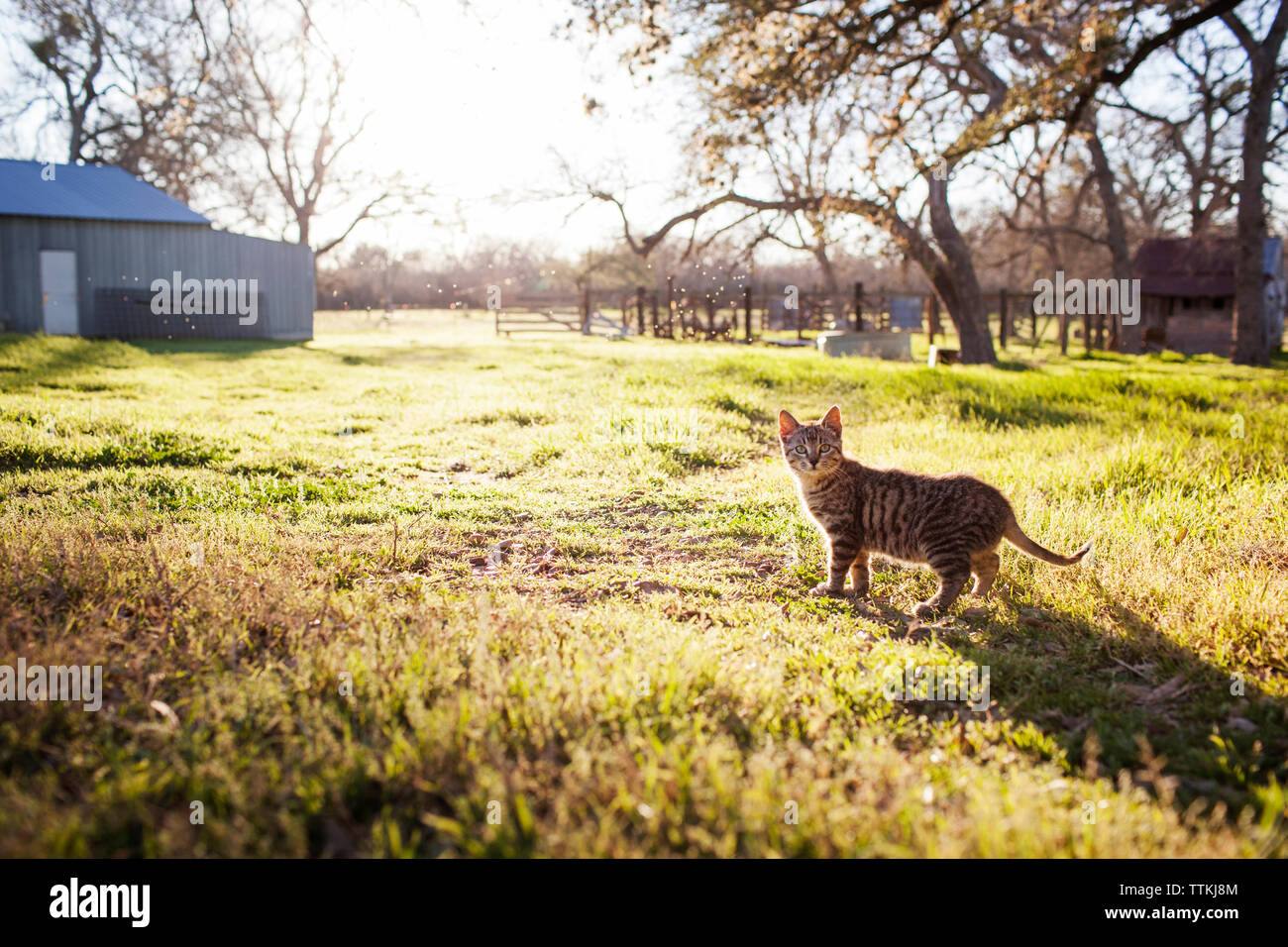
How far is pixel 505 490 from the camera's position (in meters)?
8.37

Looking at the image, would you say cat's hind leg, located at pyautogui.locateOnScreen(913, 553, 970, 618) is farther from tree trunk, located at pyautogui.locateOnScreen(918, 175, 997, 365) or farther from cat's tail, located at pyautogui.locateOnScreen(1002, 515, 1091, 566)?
tree trunk, located at pyautogui.locateOnScreen(918, 175, 997, 365)

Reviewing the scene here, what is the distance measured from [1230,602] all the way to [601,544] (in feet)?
14.0

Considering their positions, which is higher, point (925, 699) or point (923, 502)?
point (923, 502)

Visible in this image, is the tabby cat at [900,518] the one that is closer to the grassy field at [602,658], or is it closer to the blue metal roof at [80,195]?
the grassy field at [602,658]

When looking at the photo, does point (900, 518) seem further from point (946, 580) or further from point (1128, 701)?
point (1128, 701)

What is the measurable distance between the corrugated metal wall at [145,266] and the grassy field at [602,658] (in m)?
22.6

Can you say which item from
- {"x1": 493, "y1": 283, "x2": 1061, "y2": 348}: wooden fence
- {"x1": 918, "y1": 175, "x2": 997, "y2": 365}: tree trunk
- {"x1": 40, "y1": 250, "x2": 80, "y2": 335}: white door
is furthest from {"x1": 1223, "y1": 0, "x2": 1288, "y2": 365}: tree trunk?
{"x1": 40, "y1": 250, "x2": 80, "y2": 335}: white door

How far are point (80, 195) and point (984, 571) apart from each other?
3465cm

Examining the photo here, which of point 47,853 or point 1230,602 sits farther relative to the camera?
point 1230,602

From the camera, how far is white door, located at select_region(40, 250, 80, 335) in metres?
27.9

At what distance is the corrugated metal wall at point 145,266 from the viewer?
1088 inches

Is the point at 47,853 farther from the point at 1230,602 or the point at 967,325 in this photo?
the point at 967,325

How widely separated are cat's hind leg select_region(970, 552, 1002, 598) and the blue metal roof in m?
32.1
